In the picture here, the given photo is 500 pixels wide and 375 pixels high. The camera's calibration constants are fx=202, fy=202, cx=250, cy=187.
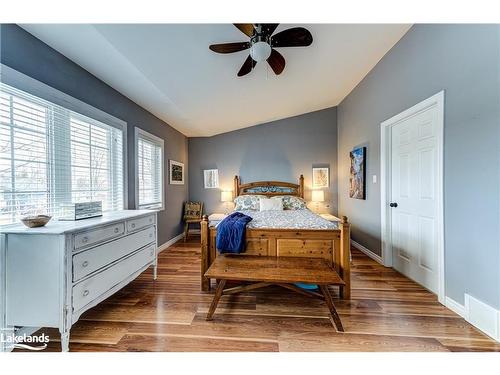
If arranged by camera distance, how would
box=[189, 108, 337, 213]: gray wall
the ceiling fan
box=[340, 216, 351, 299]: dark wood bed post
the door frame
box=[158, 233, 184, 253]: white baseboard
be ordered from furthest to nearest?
box=[189, 108, 337, 213]: gray wall → box=[158, 233, 184, 253]: white baseboard → box=[340, 216, 351, 299]: dark wood bed post → the door frame → the ceiling fan

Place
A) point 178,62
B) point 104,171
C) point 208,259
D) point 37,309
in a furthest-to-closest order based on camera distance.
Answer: point 104,171, point 208,259, point 178,62, point 37,309

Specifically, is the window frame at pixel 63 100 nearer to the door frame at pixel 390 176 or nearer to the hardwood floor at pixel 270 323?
the hardwood floor at pixel 270 323

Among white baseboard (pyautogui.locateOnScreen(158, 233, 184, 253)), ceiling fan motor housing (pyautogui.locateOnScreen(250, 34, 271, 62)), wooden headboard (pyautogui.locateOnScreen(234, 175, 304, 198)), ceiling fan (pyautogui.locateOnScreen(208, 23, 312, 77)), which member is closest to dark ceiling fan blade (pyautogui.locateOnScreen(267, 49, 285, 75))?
ceiling fan (pyautogui.locateOnScreen(208, 23, 312, 77))

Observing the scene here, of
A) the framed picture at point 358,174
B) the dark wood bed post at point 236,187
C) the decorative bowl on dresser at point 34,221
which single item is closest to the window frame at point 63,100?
the decorative bowl on dresser at point 34,221

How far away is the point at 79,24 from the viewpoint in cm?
157

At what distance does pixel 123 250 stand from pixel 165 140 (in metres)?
2.54

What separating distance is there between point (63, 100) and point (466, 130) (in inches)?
147

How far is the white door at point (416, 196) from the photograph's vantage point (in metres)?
2.21

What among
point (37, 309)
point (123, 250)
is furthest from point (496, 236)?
point (37, 309)

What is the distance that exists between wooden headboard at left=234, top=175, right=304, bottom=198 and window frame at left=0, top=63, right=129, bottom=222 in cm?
240

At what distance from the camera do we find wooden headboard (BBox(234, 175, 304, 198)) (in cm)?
463

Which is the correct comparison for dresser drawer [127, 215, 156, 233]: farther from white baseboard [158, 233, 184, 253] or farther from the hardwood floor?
white baseboard [158, 233, 184, 253]

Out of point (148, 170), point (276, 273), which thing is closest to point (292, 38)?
point (276, 273)

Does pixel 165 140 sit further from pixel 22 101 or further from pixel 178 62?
pixel 22 101
